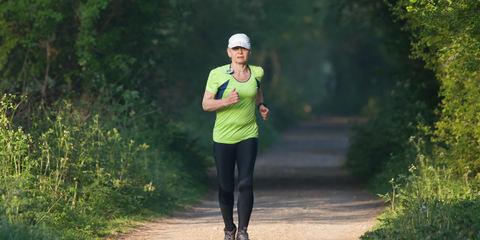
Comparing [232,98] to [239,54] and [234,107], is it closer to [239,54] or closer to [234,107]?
[234,107]

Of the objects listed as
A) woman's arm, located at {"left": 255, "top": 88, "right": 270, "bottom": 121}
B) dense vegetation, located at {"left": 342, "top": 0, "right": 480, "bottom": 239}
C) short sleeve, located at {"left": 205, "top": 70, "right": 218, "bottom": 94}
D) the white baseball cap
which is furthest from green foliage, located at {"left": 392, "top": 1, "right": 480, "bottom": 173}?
short sleeve, located at {"left": 205, "top": 70, "right": 218, "bottom": 94}

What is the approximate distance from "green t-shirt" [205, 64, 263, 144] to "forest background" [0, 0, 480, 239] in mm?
1785

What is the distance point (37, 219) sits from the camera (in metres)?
6.11

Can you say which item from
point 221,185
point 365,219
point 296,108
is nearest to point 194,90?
point 365,219

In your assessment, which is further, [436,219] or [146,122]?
[146,122]

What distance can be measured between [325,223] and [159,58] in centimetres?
829

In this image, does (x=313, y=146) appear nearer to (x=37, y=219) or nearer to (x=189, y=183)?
(x=189, y=183)

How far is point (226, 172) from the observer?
20.6 ft

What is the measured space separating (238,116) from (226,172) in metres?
0.57

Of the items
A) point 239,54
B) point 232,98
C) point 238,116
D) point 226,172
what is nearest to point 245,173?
point 226,172

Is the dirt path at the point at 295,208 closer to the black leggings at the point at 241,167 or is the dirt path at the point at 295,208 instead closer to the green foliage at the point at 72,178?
the green foliage at the point at 72,178

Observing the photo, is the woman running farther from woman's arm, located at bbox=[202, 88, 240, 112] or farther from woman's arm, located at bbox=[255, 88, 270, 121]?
woman's arm, located at bbox=[255, 88, 270, 121]

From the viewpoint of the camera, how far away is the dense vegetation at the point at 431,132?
6.54 metres

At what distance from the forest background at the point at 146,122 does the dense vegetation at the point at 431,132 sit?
0.08 ft
